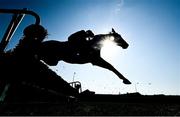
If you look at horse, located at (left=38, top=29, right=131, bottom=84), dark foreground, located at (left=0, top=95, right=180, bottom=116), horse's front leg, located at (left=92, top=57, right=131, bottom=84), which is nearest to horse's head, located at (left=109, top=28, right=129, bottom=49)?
horse, located at (left=38, top=29, right=131, bottom=84)

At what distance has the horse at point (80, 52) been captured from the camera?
4.04 m

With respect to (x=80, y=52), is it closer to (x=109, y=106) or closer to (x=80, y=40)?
(x=80, y=40)

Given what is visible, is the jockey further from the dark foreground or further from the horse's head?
the dark foreground

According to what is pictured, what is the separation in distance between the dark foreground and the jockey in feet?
3.89

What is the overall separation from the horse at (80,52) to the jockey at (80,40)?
2 centimetres

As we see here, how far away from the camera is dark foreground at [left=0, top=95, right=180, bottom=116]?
4.18 meters

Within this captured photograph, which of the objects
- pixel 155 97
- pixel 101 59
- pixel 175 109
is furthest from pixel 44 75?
pixel 175 109

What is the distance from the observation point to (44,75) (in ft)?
12.0

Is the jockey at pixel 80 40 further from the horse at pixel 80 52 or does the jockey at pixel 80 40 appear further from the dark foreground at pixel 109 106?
the dark foreground at pixel 109 106

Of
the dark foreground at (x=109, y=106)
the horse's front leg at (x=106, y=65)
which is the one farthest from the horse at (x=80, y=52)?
the dark foreground at (x=109, y=106)

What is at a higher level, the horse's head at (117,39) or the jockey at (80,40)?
the horse's head at (117,39)

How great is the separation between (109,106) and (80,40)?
5.36ft

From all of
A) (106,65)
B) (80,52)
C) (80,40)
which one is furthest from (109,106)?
(80,40)

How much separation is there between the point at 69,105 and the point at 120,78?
143 cm
